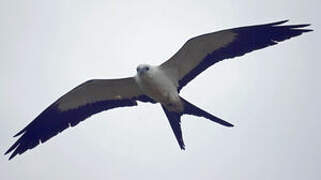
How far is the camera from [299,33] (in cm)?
1409

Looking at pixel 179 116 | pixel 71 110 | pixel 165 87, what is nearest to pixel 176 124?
pixel 179 116

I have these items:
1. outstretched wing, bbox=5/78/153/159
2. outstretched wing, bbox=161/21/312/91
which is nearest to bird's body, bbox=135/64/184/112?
outstretched wing, bbox=161/21/312/91

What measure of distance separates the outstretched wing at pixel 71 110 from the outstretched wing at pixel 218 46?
1.05 meters

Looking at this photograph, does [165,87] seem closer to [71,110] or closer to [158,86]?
[158,86]

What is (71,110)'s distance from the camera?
15969 millimetres

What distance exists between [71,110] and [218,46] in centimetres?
377

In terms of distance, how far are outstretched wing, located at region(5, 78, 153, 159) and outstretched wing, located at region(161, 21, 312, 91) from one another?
1.05 m

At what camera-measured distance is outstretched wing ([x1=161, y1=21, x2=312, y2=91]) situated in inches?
571

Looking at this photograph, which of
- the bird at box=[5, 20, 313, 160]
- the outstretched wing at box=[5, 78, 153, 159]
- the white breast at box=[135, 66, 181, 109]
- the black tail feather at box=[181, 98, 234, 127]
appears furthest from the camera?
the outstretched wing at box=[5, 78, 153, 159]

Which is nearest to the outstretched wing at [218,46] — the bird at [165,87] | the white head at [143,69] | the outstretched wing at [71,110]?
the bird at [165,87]

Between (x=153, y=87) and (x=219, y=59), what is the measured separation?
5.19 feet

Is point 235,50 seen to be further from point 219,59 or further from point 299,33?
point 299,33

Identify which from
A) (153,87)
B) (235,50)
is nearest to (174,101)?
(153,87)

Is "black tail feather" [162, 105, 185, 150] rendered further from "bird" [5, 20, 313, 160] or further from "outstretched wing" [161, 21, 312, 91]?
"outstretched wing" [161, 21, 312, 91]
